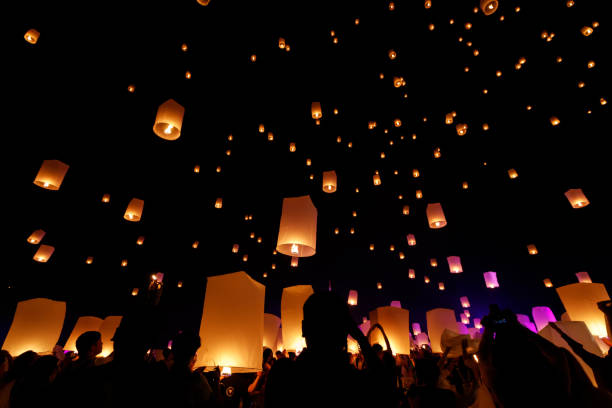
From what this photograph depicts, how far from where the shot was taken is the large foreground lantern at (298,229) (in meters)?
3.04

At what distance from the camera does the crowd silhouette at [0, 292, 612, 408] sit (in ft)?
2.75

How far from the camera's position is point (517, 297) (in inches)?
406

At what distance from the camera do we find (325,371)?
0.85 m

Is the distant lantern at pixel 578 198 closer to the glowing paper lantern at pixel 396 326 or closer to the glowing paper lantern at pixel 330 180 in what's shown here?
the glowing paper lantern at pixel 396 326

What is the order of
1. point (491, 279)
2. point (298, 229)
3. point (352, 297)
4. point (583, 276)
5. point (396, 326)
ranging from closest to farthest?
point (298, 229)
point (396, 326)
point (583, 276)
point (491, 279)
point (352, 297)

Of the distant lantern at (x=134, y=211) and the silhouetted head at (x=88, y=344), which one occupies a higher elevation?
the distant lantern at (x=134, y=211)

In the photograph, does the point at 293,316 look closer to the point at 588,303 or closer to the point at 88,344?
the point at 88,344

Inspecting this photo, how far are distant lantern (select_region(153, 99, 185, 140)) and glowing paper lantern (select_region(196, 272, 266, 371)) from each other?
215cm

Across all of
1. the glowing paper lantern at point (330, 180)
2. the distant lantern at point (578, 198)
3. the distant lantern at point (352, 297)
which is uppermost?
the distant lantern at point (578, 198)

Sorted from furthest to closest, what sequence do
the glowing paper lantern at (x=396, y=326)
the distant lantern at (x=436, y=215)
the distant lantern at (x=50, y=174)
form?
the distant lantern at (x=436, y=215) → the distant lantern at (x=50, y=174) → the glowing paper lantern at (x=396, y=326)

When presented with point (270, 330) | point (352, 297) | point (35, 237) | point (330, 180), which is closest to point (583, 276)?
point (352, 297)

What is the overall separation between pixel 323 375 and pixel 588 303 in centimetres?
627

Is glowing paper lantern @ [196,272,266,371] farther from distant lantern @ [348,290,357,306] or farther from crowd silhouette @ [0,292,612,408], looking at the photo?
distant lantern @ [348,290,357,306]

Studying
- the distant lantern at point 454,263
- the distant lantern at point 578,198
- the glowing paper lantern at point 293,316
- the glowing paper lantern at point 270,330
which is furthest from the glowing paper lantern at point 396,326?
the distant lantern at point 454,263
